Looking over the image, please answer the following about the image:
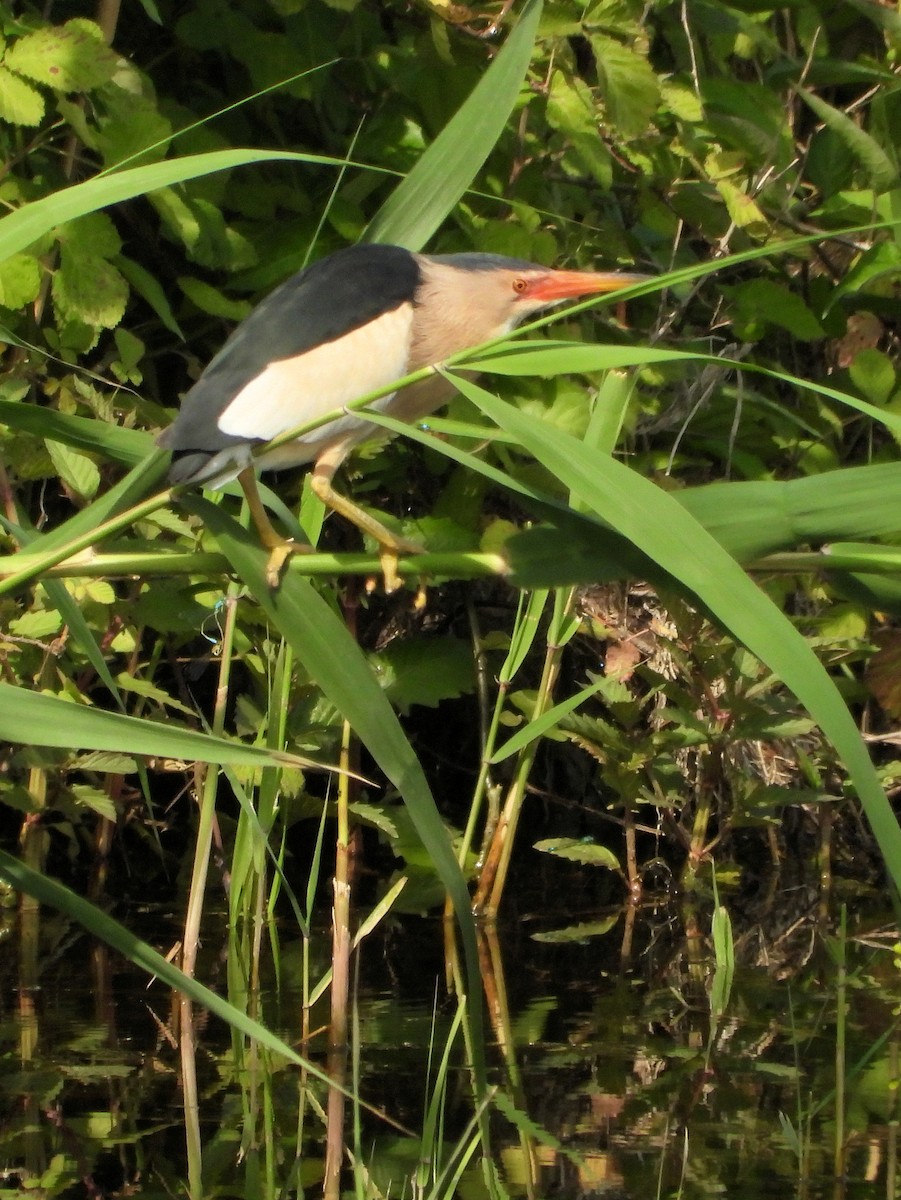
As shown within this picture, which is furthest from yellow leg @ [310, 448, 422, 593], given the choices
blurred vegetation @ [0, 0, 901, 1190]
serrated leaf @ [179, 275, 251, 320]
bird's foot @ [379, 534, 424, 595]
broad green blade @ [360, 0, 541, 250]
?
serrated leaf @ [179, 275, 251, 320]

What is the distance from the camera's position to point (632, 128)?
2.84m

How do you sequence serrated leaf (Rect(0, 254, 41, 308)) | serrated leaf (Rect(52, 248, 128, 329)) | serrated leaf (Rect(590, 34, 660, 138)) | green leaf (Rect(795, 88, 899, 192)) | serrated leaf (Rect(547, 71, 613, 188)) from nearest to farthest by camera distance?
serrated leaf (Rect(0, 254, 41, 308)) → serrated leaf (Rect(52, 248, 128, 329)) → serrated leaf (Rect(590, 34, 660, 138)) → serrated leaf (Rect(547, 71, 613, 188)) → green leaf (Rect(795, 88, 899, 192))

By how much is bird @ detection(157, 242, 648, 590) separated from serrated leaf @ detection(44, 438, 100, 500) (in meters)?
0.60

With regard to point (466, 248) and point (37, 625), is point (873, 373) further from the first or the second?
point (37, 625)

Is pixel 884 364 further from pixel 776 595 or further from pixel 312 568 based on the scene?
pixel 312 568

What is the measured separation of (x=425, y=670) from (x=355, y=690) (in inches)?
64.8

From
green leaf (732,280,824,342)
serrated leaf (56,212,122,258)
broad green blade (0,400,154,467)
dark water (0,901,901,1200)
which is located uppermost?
green leaf (732,280,824,342)

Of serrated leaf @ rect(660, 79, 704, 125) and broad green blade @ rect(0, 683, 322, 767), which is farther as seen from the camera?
serrated leaf @ rect(660, 79, 704, 125)

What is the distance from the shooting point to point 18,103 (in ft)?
8.30

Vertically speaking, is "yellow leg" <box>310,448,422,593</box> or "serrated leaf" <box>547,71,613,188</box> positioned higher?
"serrated leaf" <box>547,71,613,188</box>

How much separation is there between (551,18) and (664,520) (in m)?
1.88

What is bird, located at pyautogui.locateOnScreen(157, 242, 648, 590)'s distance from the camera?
6.18ft

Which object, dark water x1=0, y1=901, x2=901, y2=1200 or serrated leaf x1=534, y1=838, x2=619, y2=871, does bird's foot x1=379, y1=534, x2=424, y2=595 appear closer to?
dark water x1=0, y1=901, x2=901, y2=1200

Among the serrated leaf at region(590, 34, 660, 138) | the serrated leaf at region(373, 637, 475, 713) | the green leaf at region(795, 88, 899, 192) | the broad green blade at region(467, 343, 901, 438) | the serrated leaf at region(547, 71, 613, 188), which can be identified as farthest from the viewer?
the green leaf at region(795, 88, 899, 192)
